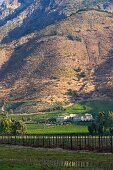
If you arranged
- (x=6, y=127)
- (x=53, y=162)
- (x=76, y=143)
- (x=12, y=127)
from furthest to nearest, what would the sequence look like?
(x=12, y=127) < (x=6, y=127) < (x=76, y=143) < (x=53, y=162)

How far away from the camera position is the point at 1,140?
13400cm

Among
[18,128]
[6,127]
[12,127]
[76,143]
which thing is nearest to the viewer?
[76,143]

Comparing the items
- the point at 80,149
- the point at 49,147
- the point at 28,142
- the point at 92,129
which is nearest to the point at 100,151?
the point at 80,149

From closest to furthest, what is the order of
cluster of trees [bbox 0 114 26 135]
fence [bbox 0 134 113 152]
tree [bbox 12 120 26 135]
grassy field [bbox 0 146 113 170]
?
grassy field [bbox 0 146 113 170], fence [bbox 0 134 113 152], tree [bbox 12 120 26 135], cluster of trees [bbox 0 114 26 135]

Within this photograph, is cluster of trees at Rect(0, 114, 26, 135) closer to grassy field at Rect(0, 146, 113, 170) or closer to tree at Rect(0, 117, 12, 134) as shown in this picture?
tree at Rect(0, 117, 12, 134)

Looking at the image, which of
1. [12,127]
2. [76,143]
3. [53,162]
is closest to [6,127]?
[12,127]

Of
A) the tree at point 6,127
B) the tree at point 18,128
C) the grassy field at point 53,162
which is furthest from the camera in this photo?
the tree at point 6,127

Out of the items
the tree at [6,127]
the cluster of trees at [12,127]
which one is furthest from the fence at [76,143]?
the tree at [6,127]

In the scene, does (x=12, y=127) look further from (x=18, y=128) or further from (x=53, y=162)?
(x=53, y=162)

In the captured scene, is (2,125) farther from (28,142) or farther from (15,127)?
(28,142)

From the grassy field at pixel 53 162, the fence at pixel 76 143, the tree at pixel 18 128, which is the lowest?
the grassy field at pixel 53 162

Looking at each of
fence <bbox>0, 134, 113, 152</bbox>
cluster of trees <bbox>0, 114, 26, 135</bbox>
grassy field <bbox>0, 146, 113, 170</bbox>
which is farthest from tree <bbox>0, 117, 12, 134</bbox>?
grassy field <bbox>0, 146, 113, 170</bbox>

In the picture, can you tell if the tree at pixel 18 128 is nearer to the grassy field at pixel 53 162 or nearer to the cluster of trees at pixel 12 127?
the cluster of trees at pixel 12 127

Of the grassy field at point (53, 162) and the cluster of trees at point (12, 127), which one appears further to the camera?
the cluster of trees at point (12, 127)
